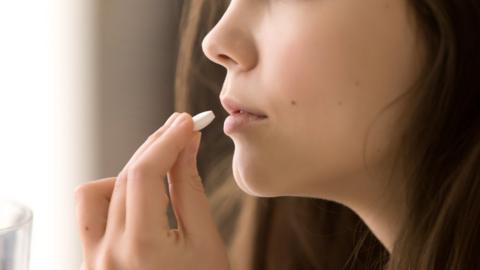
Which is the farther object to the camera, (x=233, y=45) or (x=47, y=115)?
(x=47, y=115)

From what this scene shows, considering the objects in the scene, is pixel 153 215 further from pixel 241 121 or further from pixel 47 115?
pixel 47 115

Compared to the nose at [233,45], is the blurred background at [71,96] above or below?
below

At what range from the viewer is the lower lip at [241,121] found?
668 millimetres

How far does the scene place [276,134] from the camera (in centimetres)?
66

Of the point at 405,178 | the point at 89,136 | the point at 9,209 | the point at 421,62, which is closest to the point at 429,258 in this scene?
the point at 405,178

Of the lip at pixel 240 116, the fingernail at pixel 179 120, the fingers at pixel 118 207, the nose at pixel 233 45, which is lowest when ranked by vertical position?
the fingers at pixel 118 207

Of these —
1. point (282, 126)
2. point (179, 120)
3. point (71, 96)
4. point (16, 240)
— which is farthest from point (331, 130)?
point (71, 96)

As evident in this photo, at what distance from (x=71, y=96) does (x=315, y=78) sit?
50 cm

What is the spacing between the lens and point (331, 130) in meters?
0.66

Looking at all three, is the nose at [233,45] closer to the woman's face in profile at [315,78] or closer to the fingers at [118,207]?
the woman's face in profile at [315,78]

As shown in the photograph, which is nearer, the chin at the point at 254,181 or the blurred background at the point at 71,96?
the chin at the point at 254,181

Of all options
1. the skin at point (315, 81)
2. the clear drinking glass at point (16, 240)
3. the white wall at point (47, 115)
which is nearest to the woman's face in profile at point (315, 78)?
the skin at point (315, 81)

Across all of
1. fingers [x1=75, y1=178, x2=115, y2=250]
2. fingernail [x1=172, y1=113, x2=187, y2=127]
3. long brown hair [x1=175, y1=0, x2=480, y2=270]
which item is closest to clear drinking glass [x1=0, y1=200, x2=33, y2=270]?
fingers [x1=75, y1=178, x2=115, y2=250]

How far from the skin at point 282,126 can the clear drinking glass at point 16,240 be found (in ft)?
0.18
